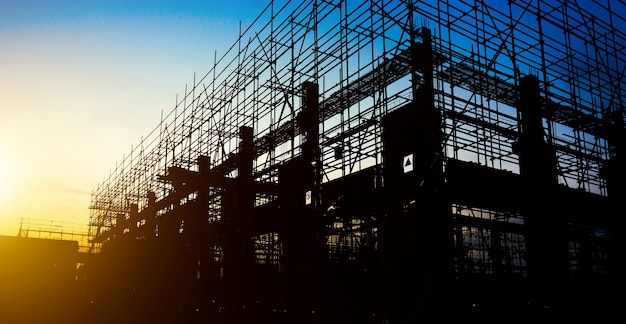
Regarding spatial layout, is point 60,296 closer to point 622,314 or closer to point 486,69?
point 486,69

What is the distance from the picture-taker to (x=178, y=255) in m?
17.2

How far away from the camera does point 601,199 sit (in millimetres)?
18797

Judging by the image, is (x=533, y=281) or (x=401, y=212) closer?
(x=401, y=212)

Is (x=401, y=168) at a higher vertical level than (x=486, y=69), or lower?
lower

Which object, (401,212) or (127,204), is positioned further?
(127,204)

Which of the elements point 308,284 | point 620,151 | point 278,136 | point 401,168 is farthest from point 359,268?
point 620,151

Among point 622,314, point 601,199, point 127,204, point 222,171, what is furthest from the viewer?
point 127,204

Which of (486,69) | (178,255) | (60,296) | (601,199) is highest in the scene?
(486,69)

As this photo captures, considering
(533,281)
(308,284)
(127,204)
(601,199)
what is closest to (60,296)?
(127,204)

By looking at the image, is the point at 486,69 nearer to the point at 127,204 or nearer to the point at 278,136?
the point at 278,136

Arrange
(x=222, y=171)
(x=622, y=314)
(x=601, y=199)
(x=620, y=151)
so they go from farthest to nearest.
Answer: (x=601, y=199), (x=620, y=151), (x=222, y=171), (x=622, y=314)

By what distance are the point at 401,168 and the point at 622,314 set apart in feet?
19.3

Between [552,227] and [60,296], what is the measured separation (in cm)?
2626

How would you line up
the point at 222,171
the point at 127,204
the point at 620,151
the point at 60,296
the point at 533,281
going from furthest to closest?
the point at 127,204 → the point at 60,296 → the point at 620,151 → the point at 222,171 → the point at 533,281
